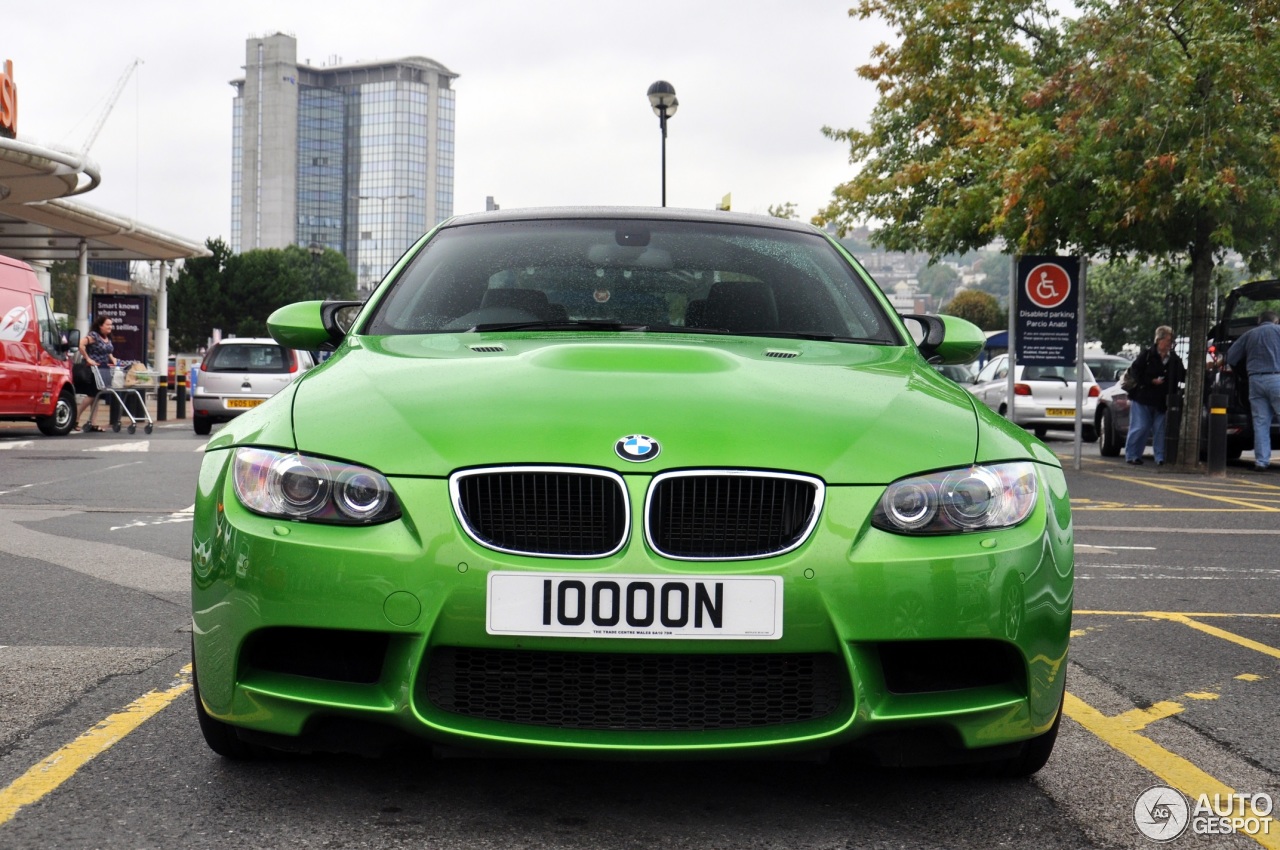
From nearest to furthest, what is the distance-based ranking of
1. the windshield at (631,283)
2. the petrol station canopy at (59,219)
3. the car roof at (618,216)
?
the windshield at (631,283)
the car roof at (618,216)
the petrol station canopy at (59,219)

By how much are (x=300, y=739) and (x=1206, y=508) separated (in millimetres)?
10328

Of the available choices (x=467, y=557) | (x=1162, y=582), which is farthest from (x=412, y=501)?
(x=1162, y=582)

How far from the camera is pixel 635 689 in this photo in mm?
2914

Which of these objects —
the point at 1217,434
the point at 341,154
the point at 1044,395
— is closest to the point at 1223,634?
the point at 1217,434

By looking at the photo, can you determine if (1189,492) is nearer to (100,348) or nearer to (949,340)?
(949,340)

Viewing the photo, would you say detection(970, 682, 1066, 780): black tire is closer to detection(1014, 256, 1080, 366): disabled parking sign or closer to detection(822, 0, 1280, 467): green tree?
detection(822, 0, 1280, 467): green tree

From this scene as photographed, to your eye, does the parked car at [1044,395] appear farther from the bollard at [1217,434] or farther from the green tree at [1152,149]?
the bollard at [1217,434]

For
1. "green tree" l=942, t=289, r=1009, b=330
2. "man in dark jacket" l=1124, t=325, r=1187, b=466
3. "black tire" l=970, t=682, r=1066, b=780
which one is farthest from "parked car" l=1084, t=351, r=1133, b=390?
"green tree" l=942, t=289, r=1009, b=330

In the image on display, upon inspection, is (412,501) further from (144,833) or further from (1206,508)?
(1206,508)

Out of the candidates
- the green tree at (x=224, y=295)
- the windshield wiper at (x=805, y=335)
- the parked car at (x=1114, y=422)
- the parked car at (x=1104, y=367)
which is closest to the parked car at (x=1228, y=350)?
the parked car at (x=1114, y=422)

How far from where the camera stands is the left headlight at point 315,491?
298 centimetres

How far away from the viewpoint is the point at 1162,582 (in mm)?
7301

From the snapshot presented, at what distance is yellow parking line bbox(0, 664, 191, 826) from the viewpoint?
3.22 meters

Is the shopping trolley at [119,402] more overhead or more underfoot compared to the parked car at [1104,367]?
more underfoot
